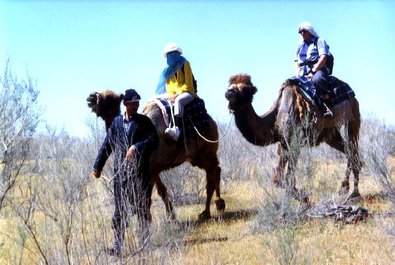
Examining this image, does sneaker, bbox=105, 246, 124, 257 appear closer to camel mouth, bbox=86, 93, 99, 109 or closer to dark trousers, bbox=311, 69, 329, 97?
camel mouth, bbox=86, 93, 99, 109

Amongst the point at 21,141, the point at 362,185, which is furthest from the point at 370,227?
the point at 21,141

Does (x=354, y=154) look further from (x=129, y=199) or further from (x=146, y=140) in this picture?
(x=129, y=199)

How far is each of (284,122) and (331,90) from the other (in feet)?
3.97

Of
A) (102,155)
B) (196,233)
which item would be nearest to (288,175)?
(196,233)

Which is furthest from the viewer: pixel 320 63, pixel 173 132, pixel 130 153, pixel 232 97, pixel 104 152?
pixel 320 63

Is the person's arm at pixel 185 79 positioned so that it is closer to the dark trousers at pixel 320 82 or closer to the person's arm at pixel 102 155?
the person's arm at pixel 102 155

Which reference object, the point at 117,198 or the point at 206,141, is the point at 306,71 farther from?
the point at 117,198

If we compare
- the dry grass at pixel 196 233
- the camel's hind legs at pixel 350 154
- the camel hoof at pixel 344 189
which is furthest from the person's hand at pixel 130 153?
the camel hoof at pixel 344 189

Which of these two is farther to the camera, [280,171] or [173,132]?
[280,171]

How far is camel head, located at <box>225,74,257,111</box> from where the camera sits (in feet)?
29.0

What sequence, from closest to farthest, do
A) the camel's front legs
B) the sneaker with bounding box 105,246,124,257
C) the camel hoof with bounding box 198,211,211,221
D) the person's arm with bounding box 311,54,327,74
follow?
the sneaker with bounding box 105,246,124,257
the camel's front legs
the camel hoof with bounding box 198,211,211,221
the person's arm with bounding box 311,54,327,74

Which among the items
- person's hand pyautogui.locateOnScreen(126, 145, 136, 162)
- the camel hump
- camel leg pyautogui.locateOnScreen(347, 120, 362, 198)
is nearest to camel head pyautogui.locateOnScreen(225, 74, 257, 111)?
the camel hump

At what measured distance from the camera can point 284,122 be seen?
29.9ft

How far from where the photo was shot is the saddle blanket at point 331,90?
9.21 metres
